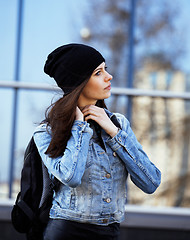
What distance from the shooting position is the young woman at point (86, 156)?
1.83m

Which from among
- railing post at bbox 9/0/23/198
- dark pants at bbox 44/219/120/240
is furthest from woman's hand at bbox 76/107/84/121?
railing post at bbox 9/0/23/198

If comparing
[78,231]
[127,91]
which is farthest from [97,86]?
[127,91]

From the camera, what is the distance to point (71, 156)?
70.7 inches

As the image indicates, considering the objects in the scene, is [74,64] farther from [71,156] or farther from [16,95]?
[16,95]

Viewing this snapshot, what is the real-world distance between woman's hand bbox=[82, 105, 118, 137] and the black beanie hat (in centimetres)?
15

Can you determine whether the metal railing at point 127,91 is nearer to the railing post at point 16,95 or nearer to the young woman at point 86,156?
the railing post at point 16,95

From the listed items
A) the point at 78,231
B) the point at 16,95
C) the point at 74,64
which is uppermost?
the point at 74,64

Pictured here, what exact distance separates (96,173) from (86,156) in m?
0.11

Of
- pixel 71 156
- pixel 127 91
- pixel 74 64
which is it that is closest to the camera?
pixel 71 156

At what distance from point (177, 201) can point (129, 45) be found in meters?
1.93

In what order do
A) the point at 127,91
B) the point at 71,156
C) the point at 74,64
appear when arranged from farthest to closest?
the point at 127,91
the point at 74,64
the point at 71,156

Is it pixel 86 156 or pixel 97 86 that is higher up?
pixel 97 86

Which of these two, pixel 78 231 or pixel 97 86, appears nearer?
pixel 78 231

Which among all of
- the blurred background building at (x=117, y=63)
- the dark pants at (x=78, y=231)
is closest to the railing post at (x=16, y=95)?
the blurred background building at (x=117, y=63)
